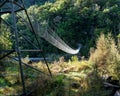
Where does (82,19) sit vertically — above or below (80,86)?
above

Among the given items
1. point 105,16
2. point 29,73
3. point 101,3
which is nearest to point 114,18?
point 105,16

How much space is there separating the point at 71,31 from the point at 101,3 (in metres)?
3.18

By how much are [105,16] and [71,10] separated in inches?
104

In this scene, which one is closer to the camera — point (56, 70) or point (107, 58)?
point (107, 58)

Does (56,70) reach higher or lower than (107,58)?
lower

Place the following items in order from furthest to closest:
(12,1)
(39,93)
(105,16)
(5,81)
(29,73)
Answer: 1. (105,16)
2. (29,73)
3. (5,81)
4. (39,93)
5. (12,1)

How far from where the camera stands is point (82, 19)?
822 inches

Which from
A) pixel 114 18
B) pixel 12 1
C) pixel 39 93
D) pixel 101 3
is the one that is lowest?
pixel 39 93

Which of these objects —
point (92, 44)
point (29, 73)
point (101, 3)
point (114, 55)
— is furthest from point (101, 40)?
point (101, 3)

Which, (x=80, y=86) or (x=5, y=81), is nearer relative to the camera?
(x=80, y=86)

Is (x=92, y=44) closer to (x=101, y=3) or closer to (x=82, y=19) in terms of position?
(x=82, y=19)

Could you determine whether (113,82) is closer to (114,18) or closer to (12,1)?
(12,1)

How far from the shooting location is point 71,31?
2095cm

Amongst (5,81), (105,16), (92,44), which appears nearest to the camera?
(5,81)
